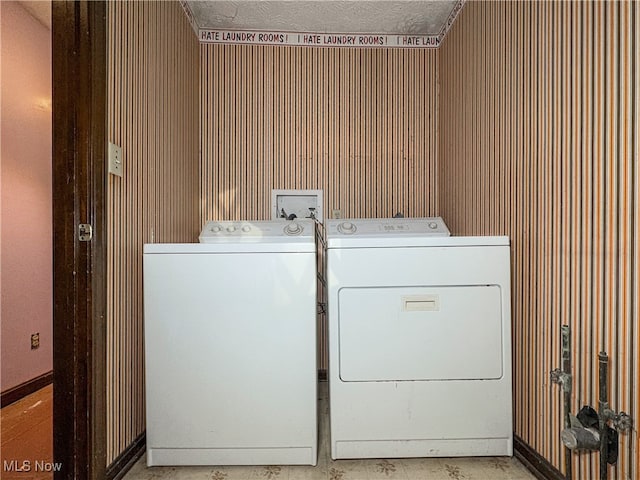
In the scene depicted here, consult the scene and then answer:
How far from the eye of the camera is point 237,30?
2504 mm

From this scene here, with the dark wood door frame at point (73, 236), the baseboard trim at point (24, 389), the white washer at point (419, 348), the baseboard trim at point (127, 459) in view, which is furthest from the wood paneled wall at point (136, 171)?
the baseboard trim at point (24, 389)

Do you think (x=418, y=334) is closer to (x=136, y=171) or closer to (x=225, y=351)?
(x=225, y=351)

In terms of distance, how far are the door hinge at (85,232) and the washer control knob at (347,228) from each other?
4.17 ft

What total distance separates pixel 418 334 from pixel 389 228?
820 millimetres

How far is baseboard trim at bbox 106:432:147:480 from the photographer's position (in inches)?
56.2

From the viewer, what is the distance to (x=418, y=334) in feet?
5.08

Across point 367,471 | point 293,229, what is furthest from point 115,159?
point 367,471

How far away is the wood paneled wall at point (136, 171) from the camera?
1444mm

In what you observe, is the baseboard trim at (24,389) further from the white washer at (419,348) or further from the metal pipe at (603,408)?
the metal pipe at (603,408)

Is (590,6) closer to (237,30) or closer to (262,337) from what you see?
(262,337)

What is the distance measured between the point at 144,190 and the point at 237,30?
4.62 ft

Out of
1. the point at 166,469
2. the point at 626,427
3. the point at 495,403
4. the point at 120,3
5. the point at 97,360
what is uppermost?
the point at 120,3

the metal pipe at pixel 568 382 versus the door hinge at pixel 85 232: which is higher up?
the door hinge at pixel 85 232

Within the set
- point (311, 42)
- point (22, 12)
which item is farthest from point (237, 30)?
point (22, 12)
